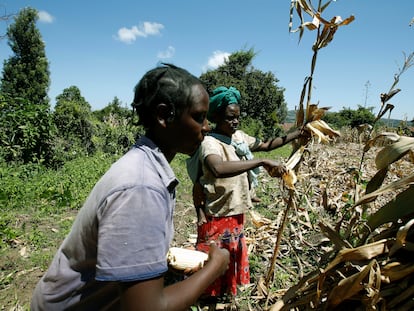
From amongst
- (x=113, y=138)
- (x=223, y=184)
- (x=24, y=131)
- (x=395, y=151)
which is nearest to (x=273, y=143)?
(x=223, y=184)

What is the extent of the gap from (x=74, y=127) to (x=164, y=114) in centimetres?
949

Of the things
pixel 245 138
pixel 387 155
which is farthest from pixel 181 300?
pixel 245 138

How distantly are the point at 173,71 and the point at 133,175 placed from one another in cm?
43

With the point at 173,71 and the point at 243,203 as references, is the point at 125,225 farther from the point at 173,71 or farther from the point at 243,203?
the point at 243,203

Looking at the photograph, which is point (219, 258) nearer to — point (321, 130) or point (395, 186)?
point (395, 186)

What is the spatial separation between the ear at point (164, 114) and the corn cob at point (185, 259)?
626 mm

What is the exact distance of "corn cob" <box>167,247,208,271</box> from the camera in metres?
1.35

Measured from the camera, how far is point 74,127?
967cm

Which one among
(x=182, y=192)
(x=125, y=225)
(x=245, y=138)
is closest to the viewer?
(x=125, y=225)

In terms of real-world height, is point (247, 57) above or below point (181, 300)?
above

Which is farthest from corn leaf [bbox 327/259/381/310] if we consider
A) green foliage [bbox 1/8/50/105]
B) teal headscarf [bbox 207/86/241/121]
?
green foliage [bbox 1/8/50/105]

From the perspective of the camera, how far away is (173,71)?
3.62 ft

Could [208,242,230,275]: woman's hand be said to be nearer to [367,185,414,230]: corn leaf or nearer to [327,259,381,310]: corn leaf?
[327,259,381,310]: corn leaf

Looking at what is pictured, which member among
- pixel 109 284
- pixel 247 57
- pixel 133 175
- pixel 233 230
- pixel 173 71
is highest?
pixel 247 57
